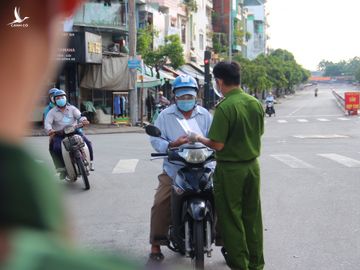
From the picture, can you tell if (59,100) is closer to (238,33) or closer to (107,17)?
(107,17)

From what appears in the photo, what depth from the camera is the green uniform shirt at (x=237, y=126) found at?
15.4 feet

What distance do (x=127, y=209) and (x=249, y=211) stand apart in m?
3.41

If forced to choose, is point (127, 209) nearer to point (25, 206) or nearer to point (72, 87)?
point (25, 206)

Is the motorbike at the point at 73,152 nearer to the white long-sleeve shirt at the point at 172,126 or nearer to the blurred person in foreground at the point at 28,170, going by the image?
the white long-sleeve shirt at the point at 172,126

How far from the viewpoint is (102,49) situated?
97.8 feet

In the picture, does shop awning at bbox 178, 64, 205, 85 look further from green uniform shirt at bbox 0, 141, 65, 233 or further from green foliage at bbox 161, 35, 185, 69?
green uniform shirt at bbox 0, 141, 65, 233

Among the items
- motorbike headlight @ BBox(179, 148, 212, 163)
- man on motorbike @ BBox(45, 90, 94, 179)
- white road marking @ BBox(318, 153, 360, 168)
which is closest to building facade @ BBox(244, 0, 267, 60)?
white road marking @ BBox(318, 153, 360, 168)

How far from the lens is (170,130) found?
5.35 m

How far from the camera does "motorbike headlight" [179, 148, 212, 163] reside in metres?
4.92

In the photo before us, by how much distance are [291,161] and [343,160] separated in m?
1.14

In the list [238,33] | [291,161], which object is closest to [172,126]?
[291,161]

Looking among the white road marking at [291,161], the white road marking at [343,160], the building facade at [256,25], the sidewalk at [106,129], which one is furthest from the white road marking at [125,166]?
the building facade at [256,25]

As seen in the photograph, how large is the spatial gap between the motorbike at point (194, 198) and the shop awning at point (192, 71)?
36589 millimetres

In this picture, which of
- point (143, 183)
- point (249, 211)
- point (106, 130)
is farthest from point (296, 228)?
point (106, 130)
